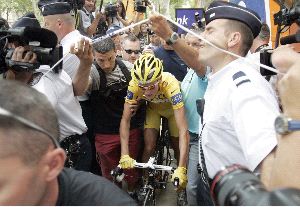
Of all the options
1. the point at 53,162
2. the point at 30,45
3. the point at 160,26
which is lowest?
the point at 53,162

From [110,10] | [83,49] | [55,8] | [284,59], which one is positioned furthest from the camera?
[110,10]

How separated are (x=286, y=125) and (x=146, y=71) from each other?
2550 mm

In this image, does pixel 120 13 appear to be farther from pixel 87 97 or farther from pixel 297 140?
pixel 297 140

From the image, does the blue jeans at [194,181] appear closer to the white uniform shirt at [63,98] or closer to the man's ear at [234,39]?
→ the white uniform shirt at [63,98]

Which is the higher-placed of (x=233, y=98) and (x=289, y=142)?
(x=289, y=142)

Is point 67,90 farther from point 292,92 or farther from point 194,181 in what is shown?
point 292,92

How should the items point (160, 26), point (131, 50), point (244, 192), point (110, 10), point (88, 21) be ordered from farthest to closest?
point (110, 10)
point (88, 21)
point (131, 50)
point (160, 26)
point (244, 192)

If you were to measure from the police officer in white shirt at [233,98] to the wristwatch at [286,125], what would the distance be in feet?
1.67

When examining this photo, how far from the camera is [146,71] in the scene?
378cm

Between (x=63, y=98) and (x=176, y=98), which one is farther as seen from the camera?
(x=176, y=98)

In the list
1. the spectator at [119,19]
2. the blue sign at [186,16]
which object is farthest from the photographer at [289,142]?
the spectator at [119,19]

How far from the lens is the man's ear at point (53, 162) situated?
1454mm

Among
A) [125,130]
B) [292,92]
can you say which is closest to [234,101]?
[292,92]

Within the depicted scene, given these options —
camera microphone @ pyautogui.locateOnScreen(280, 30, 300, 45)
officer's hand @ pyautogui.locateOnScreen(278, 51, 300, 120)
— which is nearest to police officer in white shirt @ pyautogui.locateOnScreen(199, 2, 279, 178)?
camera microphone @ pyautogui.locateOnScreen(280, 30, 300, 45)
